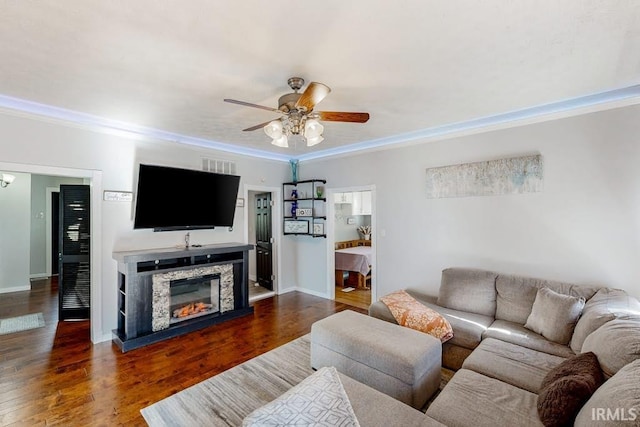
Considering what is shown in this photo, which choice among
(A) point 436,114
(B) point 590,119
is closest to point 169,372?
(A) point 436,114

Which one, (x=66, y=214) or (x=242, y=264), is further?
(x=242, y=264)

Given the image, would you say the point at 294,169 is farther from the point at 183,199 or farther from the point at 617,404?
the point at 617,404

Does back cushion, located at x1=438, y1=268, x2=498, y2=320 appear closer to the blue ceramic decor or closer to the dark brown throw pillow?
the dark brown throw pillow

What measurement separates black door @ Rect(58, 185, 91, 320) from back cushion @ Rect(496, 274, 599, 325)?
17.5 feet

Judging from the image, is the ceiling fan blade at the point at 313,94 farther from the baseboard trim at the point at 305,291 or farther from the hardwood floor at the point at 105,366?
the baseboard trim at the point at 305,291

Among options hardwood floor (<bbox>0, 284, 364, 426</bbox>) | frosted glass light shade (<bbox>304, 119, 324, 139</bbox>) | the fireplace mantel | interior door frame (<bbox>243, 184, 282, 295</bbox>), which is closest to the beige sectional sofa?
hardwood floor (<bbox>0, 284, 364, 426</bbox>)

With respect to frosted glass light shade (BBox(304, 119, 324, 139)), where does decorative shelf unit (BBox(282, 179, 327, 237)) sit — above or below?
below

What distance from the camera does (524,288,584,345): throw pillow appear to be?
2352 mm

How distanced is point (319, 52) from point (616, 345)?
8.06ft

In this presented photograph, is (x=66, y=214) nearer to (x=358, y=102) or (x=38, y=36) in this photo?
(x=38, y=36)

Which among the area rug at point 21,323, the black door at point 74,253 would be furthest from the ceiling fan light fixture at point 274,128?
the area rug at point 21,323

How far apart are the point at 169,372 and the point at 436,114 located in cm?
383

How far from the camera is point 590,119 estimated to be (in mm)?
2871

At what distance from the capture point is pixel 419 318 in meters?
2.86
